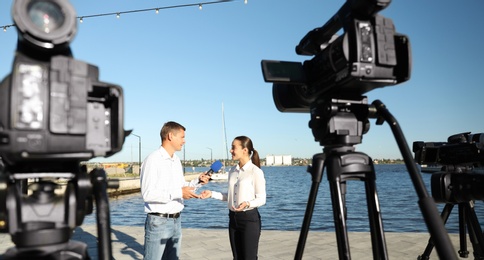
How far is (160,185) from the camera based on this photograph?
141 inches

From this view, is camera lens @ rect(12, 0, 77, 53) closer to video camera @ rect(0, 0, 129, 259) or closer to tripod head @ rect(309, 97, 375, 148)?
video camera @ rect(0, 0, 129, 259)

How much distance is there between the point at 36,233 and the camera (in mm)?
1363

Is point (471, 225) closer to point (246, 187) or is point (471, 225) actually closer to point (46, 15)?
point (246, 187)

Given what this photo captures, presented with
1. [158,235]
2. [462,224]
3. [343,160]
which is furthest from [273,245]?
[343,160]

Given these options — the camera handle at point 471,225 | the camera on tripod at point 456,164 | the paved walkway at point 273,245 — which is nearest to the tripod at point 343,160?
the camera on tripod at point 456,164

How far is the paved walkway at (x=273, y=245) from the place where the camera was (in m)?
5.50

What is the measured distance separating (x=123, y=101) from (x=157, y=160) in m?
2.31

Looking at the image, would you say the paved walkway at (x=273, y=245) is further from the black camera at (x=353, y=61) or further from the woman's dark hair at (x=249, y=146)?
the black camera at (x=353, y=61)

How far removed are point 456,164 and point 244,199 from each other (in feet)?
6.89

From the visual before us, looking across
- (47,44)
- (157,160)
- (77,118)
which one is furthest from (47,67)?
(157,160)

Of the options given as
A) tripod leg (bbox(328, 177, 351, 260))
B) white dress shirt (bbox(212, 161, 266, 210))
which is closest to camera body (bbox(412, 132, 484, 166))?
tripod leg (bbox(328, 177, 351, 260))

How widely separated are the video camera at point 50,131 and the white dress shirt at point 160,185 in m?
2.06

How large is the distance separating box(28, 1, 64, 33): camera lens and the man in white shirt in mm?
2369

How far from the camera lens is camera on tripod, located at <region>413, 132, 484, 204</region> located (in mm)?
2145
